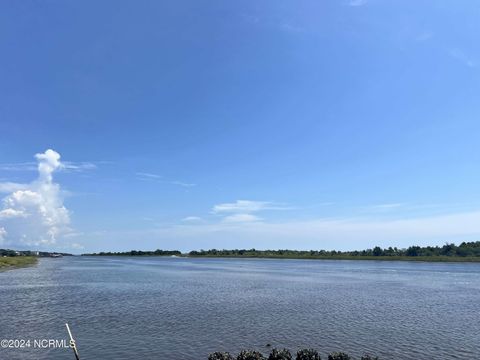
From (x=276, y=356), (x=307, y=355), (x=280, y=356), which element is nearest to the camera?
(x=280, y=356)

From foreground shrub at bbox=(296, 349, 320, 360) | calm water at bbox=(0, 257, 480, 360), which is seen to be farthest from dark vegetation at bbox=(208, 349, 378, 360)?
calm water at bbox=(0, 257, 480, 360)

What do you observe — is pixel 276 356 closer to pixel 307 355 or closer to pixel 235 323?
pixel 307 355

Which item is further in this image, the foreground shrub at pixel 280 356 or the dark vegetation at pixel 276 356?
the foreground shrub at pixel 280 356

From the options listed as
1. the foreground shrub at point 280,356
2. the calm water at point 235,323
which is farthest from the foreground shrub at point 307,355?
the calm water at point 235,323

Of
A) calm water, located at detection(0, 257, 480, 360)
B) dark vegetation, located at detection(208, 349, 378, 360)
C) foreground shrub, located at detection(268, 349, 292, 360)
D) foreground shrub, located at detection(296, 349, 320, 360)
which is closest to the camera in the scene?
dark vegetation, located at detection(208, 349, 378, 360)

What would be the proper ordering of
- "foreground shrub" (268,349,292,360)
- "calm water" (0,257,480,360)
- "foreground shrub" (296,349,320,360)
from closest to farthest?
"foreground shrub" (268,349,292,360), "foreground shrub" (296,349,320,360), "calm water" (0,257,480,360)

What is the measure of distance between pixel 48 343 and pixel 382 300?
50.8 meters

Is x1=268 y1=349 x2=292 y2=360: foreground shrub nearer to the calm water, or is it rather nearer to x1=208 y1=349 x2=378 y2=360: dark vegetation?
x1=208 y1=349 x2=378 y2=360: dark vegetation

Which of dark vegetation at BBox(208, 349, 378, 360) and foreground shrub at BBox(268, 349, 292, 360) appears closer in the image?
dark vegetation at BBox(208, 349, 378, 360)

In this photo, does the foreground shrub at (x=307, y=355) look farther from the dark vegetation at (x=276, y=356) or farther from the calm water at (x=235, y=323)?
the calm water at (x=235, y=323)

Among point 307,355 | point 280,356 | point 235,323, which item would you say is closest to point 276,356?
point 280,356

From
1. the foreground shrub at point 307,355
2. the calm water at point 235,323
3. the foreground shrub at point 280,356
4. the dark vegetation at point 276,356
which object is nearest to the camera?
the dark vegetation at point 276,356

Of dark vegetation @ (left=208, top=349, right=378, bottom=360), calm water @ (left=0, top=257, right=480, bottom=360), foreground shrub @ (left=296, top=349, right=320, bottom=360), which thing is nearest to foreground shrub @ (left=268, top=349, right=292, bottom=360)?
dark vegetation @ (left=208, top=349, right=378, bottom=360)

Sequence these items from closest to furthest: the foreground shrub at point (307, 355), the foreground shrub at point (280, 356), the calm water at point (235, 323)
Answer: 1. the foreground shrub at point (280, 356)
2. the foreground shrub at point (307, 355)
3. the calm water at point (235, 323)
